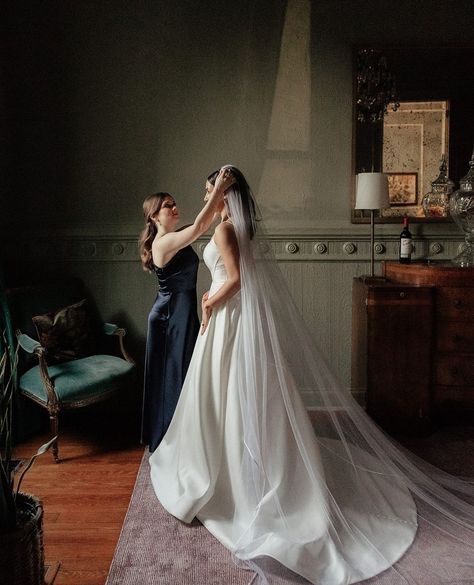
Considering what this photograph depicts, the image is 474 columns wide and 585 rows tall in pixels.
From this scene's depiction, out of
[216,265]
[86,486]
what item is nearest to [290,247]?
[216,265]

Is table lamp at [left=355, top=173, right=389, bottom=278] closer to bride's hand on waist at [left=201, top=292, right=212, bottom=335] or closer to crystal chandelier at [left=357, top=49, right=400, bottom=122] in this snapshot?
crystal chandelier at [left=357, top=49, right=400, bottom=122]

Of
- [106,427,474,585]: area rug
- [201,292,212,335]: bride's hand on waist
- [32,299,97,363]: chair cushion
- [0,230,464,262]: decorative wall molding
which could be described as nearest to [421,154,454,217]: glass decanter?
[0,230,464,262]: decorative wall molding

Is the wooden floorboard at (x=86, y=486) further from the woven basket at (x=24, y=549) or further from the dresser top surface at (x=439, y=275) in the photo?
→ the dresser top surface at (x=439, y=275)

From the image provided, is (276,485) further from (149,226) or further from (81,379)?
(149,226)

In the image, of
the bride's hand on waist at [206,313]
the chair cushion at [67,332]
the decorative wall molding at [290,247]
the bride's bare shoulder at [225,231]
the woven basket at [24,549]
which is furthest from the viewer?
the decorative wall molding at [290,247]

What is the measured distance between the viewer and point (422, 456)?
3164 mm

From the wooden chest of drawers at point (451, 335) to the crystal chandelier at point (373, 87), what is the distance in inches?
45.9

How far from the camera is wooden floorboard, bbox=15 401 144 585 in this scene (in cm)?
224

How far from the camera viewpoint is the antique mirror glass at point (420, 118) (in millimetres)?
3758

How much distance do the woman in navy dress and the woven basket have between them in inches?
49.8

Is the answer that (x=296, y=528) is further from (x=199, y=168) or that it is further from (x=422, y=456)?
(x=199, y=168)

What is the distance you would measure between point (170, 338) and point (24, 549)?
1.54 m

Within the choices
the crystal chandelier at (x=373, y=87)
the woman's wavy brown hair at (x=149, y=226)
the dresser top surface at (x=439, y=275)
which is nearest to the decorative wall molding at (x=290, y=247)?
the dresser top surface at (x=439, y=275)

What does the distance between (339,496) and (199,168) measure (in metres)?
2.43
